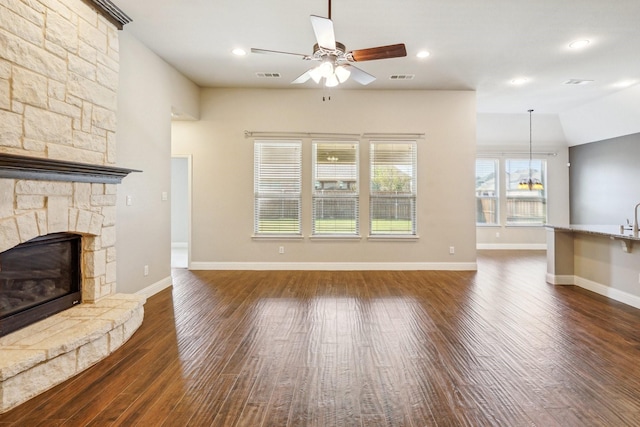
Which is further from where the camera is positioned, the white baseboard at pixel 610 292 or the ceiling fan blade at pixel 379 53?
the white baseboard at pixel 610 292

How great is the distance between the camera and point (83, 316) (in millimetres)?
2809

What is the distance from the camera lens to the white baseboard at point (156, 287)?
4298 millimetres

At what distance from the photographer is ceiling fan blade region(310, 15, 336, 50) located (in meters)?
2.50

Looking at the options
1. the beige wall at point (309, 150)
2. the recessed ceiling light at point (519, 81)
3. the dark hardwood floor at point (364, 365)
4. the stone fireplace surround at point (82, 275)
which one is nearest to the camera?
the dark hardwood floor at point (364, 365)

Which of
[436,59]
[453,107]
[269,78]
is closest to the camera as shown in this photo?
[436,59]

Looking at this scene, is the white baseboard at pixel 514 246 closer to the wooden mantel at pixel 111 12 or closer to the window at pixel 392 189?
the window at pixel 392 189

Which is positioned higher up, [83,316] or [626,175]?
[626,175]

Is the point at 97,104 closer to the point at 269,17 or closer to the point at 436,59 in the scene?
the point at 269,17

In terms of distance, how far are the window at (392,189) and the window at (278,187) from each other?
1.41 meters

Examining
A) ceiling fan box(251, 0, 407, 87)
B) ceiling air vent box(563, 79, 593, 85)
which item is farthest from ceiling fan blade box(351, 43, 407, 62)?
ceiling air vent box(563, 79, 593, 85)

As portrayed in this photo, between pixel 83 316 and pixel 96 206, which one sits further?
pixel 96 206

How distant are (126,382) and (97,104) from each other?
257 cm

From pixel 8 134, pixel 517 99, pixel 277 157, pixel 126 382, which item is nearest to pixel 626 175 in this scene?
pixel 517 99

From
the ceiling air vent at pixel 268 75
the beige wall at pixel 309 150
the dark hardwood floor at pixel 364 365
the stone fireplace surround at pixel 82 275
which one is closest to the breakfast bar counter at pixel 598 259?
the dark hardwood floor at pixel 364 365
